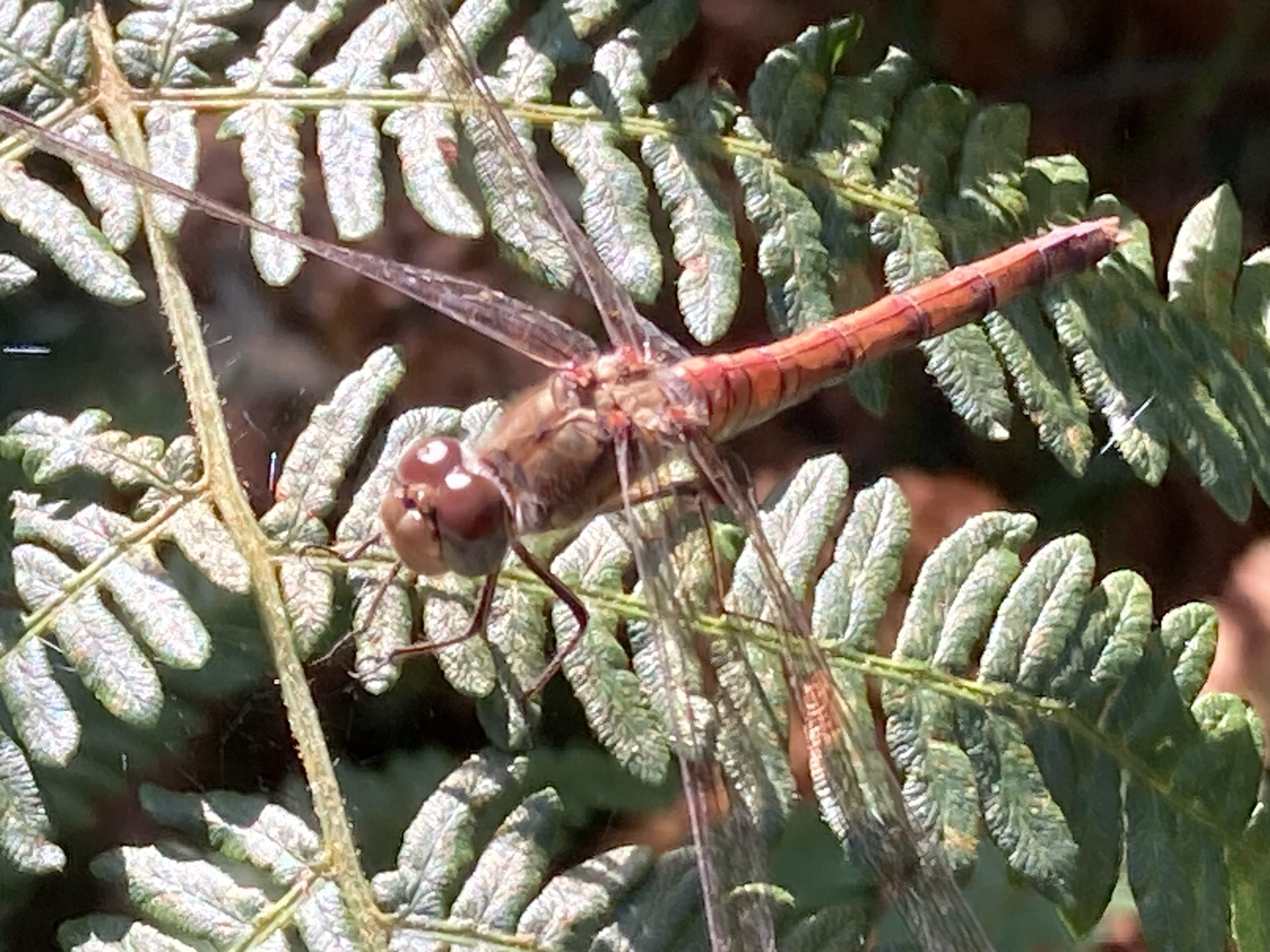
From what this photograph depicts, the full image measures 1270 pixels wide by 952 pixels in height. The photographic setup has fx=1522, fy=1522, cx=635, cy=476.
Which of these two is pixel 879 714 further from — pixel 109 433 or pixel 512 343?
pixel 109 433

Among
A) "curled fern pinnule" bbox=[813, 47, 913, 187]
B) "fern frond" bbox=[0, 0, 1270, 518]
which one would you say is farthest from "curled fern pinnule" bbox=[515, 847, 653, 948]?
"curled fern pinnule" bbox=[813, 47, 913, 187]

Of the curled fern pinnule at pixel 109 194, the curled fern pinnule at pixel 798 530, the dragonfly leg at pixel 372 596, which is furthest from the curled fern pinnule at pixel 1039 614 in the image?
the curled fern pinnule at pixel 109 194

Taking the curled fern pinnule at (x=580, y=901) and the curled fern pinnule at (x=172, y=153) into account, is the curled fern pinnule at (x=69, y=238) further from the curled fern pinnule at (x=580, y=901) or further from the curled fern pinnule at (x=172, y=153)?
the curled fern pinnule at (x=580, y=901)

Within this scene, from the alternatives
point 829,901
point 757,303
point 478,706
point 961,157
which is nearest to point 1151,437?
point 961,157

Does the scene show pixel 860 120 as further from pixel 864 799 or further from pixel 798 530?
pixel 864 799

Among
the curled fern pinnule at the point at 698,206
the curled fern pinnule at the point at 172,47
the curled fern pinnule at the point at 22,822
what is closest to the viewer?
the curled fern pinnule at the point at 22,822

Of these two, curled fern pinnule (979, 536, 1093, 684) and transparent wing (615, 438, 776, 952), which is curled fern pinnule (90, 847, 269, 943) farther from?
curled fern pinnule (979, 536, 1093, 684)
